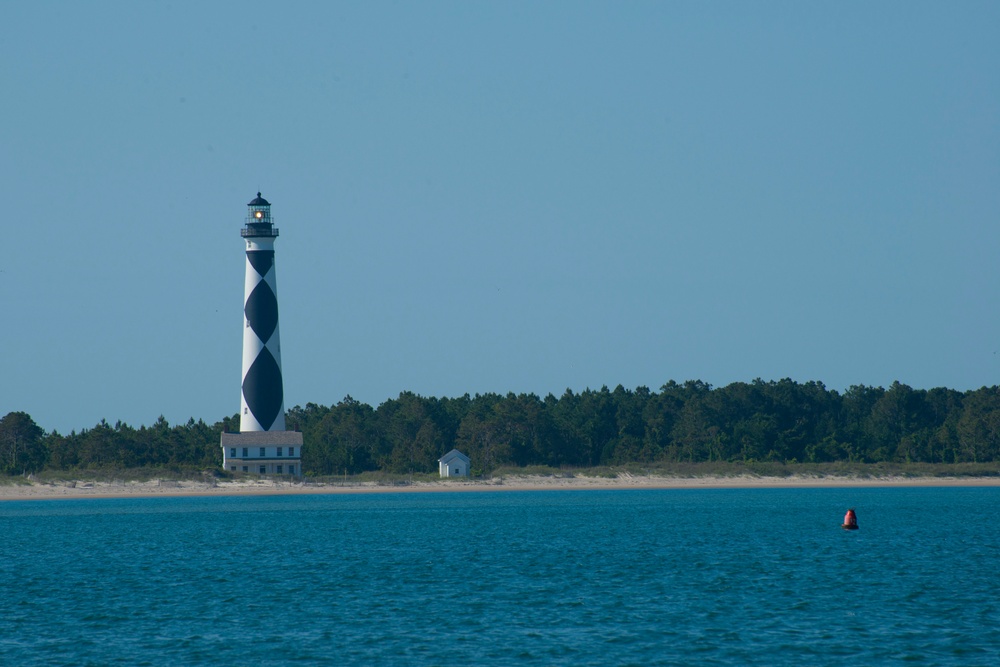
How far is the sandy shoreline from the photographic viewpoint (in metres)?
96.4

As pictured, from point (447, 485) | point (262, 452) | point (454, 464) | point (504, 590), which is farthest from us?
point (454, 464)

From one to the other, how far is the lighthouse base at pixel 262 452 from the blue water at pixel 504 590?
84.0 feet

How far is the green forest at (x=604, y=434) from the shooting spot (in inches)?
4262

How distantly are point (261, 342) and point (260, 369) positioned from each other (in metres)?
1.98

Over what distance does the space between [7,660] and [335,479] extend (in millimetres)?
78724

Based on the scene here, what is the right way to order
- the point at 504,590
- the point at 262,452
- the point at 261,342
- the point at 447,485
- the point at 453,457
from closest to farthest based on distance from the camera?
the point at 504,590
the point at 261,342
the point at 262,452
the point at 447,485
the point at 453,457

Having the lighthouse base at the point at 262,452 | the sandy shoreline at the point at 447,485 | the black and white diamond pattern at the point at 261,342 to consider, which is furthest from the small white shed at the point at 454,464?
the black and white diamond pattern at the point at 261,342

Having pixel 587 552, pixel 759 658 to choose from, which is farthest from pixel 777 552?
Answer: pixel 759 658

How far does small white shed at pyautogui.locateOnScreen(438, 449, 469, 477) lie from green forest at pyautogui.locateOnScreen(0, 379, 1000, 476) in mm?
3837

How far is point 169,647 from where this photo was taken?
28203mm

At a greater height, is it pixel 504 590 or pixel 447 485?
pixel 447 485

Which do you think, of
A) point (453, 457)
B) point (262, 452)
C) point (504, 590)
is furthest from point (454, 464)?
point (504, 590)

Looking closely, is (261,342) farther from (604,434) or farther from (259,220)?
(604,434)

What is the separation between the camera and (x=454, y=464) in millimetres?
108562
